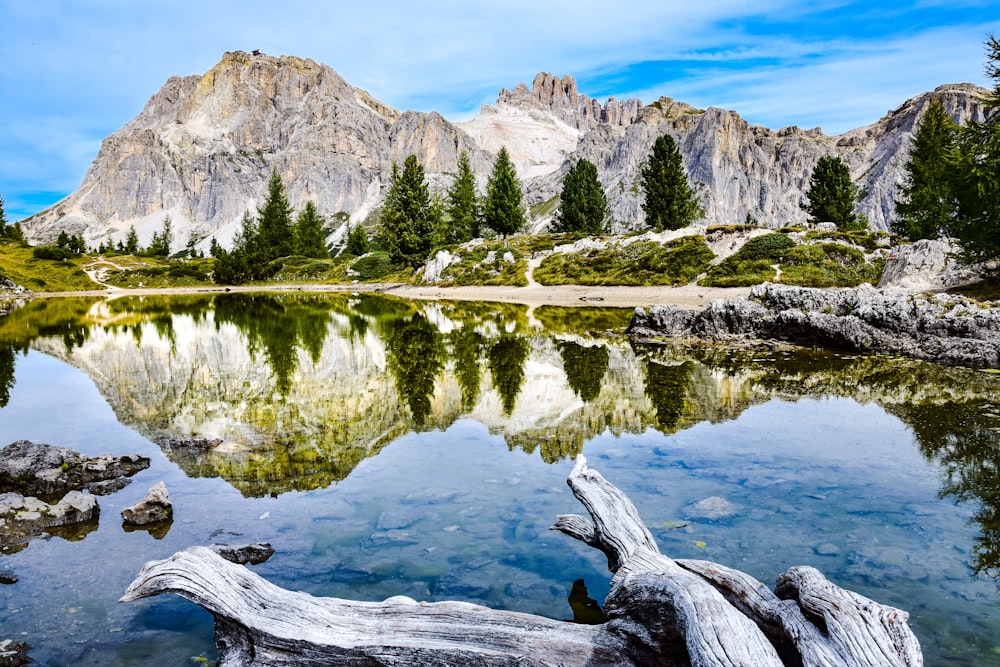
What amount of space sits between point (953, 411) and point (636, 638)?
38.6 feet

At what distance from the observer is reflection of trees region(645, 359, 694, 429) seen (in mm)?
12820

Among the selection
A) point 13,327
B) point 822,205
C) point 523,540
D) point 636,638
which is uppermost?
point 822,205

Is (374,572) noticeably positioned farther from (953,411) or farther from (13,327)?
(13,327)

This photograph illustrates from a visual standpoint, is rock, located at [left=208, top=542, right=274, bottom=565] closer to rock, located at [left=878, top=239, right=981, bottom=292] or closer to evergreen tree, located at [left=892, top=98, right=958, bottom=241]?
evergreen tree, located at [left=892, top=98, right=958, bottom=241]

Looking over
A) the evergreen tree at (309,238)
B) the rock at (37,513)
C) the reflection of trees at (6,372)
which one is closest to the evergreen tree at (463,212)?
the evergreen tree at (309,238)

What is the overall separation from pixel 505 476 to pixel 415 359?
12.0m

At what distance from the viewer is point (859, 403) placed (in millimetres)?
13461

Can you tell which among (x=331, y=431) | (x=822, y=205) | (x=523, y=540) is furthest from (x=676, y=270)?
(x=523, y=540)

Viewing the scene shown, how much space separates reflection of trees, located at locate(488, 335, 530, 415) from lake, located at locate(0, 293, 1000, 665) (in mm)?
162

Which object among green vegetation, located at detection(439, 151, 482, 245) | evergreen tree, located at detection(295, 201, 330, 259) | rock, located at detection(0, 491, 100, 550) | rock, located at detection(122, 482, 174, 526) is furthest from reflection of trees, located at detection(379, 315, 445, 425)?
evergreen tree, located at detection(295, 201, 330, 259)

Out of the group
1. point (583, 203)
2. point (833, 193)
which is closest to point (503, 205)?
point (583, 203)

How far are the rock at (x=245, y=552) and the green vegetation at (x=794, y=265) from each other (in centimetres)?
4331

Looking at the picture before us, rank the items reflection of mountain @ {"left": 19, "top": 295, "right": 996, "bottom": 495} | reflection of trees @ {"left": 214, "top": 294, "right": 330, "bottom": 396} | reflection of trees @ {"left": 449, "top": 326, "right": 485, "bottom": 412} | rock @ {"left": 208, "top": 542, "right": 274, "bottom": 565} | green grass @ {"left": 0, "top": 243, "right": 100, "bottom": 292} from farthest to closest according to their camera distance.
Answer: green grass @ {"left": 0, "top": 243, "right": 100, "bottom": 292}
reflection of trees @ {"left": 214, "top": 294, "right": 330, "bottom": 396}
reflection of trees @ {"left": 449, "top": 326, "right": 485, "bottom": 412}
reflection of mountain @ {"left": 19, "top": 295, "right": 996, "bottom": 495}
rock @ {"left": 208, "top": 542, "right": 274, "bottom": 565}

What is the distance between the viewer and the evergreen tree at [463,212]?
97.4 m
